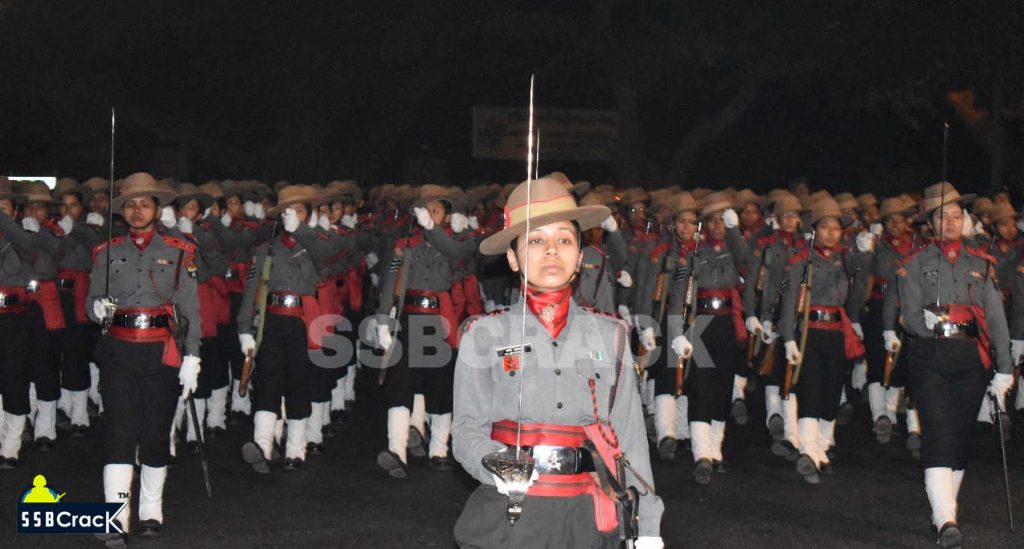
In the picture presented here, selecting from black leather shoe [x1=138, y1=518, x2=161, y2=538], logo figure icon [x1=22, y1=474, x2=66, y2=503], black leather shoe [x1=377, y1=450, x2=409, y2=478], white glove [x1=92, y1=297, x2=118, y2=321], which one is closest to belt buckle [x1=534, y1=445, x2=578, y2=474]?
white glove [x1=92, y1=297, x2=118, y2=321]

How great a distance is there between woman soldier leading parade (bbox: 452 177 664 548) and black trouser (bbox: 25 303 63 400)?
800cm

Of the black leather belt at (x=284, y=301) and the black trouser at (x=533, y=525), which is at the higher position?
the black leather belt at (x=284, y=301)

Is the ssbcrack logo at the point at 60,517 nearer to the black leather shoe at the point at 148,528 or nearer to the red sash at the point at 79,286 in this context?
the black leather shoe at the point at 148,528

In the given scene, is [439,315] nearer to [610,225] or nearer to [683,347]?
[610,225]

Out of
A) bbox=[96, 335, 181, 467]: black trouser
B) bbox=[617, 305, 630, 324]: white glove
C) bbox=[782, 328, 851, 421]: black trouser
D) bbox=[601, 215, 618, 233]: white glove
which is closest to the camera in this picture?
bbox=[96, 335, 181, 467]: black trouser

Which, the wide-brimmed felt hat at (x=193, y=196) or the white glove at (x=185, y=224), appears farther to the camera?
the wide-brimmed felt hat at (x=193, y=196)

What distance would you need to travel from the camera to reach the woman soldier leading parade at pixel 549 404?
14.6 feet

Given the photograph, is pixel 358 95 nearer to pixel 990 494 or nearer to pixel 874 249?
pixel 874 249

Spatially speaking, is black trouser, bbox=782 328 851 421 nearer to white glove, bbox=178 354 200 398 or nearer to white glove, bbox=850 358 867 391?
white glove, bbox=850 358 867 391

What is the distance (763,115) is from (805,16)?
6716mm

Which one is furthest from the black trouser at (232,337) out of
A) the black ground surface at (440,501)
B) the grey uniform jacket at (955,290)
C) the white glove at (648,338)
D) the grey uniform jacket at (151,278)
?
the grey uniform jacket at (955,290)

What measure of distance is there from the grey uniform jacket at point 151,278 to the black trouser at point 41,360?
3417mm

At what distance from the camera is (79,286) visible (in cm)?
1273

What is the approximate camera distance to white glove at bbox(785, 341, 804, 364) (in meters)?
10.6
